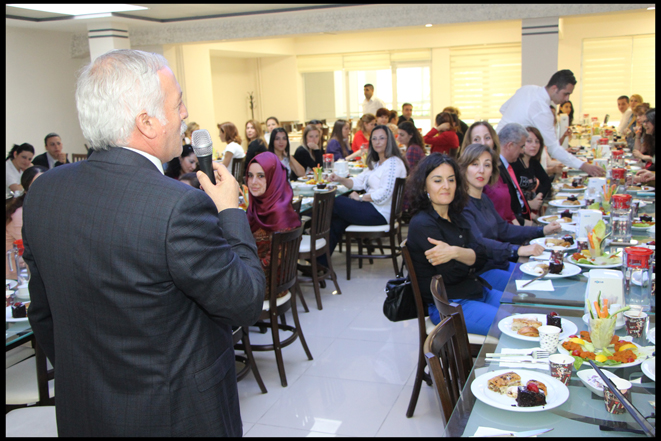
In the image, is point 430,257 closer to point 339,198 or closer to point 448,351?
point 448,351

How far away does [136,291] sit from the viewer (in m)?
1.05

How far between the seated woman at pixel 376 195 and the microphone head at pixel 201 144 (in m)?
3.38

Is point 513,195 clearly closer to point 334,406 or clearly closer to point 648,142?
point 334,406

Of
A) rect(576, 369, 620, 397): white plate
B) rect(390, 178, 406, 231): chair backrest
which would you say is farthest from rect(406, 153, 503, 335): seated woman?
rect(390, 178, 406, 231): chair backrest

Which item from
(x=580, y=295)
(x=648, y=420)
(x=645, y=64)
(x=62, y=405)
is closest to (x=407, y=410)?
(x=580, y=295)

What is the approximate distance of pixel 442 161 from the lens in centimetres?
266

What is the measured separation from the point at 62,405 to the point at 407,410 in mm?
1762

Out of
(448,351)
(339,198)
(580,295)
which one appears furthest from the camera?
(339,198)

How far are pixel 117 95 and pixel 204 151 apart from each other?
0.28 meters

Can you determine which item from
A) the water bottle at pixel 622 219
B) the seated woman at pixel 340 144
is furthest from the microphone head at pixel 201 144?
the seated woman at pixel 340 144

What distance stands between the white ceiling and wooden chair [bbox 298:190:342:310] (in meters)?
5.03

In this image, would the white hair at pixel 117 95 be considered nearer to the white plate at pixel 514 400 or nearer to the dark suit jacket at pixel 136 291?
the dark suit jacket at pixel 136 291

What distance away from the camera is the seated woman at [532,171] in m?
4.21

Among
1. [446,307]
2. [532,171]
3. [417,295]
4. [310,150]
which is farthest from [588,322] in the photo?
[310,150]
